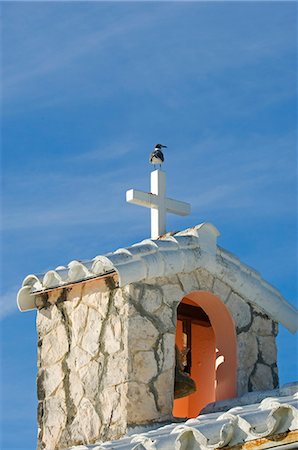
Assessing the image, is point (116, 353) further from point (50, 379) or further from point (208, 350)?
point (208, 350)

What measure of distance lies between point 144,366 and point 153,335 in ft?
1.06

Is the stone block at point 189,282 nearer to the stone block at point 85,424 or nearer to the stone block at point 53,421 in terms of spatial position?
the stone block at point 85,424

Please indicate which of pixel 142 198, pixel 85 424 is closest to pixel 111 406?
pixel 85 424

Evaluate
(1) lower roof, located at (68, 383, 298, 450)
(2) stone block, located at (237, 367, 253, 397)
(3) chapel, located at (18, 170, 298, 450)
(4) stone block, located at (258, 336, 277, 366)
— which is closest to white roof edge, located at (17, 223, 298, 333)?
(3) chapel, located at (18, 170, 298, 450)

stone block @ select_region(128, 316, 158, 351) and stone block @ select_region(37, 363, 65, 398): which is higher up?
stone block @ select_region(128, 316, 158, 351)

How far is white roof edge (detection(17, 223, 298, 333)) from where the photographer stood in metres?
13.0

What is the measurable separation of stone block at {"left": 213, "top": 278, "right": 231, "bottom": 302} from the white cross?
0.81 meters

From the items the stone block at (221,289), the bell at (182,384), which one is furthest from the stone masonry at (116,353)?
the bell at (182,384)

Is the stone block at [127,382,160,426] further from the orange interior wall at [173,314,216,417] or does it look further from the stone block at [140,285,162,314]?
the orange interior wall at [173,314,216,417]

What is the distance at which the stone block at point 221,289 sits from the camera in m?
13.8

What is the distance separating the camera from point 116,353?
13.1m

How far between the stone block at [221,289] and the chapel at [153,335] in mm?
10

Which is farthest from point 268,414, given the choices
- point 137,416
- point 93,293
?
point 93,293

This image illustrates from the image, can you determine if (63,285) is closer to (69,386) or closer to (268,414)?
(69,386)
